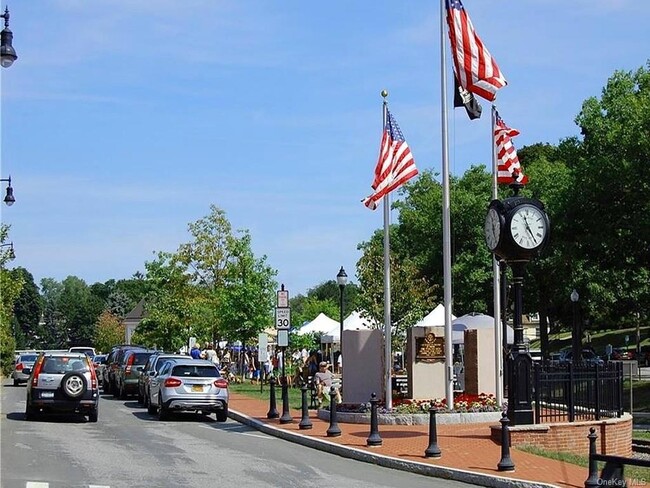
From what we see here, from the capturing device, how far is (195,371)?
2638 cm

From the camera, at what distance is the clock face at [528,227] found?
19.4 meters

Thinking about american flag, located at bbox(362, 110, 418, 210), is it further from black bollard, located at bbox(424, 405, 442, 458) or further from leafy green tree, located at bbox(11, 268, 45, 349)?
leafy green tree, located at bbox(11, 268, 45, 349)

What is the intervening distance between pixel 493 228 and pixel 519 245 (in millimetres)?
725

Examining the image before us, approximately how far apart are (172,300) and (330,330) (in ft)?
36.2

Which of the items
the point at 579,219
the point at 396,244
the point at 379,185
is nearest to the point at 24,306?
the point at 396,244

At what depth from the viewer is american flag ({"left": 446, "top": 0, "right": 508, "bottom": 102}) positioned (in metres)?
20.8

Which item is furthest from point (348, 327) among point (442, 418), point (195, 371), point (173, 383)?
point (442, 418)

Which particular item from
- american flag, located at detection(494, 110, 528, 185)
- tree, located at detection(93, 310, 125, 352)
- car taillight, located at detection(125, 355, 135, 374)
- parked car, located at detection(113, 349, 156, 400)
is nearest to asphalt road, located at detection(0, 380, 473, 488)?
american flag, located at detection(494, 110, 528, 185)

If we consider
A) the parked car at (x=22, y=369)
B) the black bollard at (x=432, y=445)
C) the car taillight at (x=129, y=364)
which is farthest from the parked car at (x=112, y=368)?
the black bollard at (x=432, y=445)

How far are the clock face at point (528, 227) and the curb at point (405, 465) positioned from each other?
4.99m

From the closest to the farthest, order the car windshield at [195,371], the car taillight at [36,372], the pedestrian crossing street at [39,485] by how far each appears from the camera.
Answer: the pedestrian crossing street at [39,485], the car taillight at [36,372], the car windshield at [195,371]

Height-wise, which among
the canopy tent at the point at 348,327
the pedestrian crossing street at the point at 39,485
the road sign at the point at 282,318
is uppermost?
the canopy tent at the point at 348,327

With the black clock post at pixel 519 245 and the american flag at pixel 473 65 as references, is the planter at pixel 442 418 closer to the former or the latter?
the black clock post at pixel 519 245

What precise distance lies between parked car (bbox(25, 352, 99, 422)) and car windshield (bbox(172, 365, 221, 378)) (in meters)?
2.14
